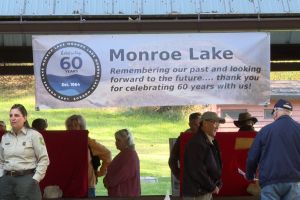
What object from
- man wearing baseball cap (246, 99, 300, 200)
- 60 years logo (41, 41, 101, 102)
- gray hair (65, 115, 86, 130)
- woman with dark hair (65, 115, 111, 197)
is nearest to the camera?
man wearing baseball cap (246, 99, 300, 200)

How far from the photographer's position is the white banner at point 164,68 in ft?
21.4

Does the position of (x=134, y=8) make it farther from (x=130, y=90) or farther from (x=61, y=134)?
(x=61, y=134)

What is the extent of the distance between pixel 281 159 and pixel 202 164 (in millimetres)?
773

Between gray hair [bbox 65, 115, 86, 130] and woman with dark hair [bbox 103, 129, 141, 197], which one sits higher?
gray hair [bbox 65, 115, 86, 130]

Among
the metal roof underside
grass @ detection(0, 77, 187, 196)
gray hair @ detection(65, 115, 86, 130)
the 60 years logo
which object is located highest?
the metal roof underside

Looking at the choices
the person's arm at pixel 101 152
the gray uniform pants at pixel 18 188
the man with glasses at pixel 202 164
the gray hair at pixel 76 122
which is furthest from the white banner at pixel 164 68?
the gray hair at pixel 76 122

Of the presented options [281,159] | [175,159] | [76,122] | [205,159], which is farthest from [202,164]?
[76,122]

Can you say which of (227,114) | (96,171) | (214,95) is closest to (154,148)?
(227,114)

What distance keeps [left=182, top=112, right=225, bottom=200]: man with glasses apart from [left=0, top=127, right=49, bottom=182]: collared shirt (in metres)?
1.43

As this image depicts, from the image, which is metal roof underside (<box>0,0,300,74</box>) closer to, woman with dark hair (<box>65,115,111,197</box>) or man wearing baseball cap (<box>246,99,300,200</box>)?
man wearing baseball cap (<box>246,99,300,200</box>)

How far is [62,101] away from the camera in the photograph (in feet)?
21.3

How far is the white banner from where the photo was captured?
6.52 metres

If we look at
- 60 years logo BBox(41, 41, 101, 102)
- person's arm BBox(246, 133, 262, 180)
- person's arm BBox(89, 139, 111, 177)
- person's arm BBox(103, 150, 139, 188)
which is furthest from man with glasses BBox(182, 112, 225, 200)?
person's arm BBox(89, 139, 111, 177)

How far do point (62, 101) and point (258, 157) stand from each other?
7.11ft
